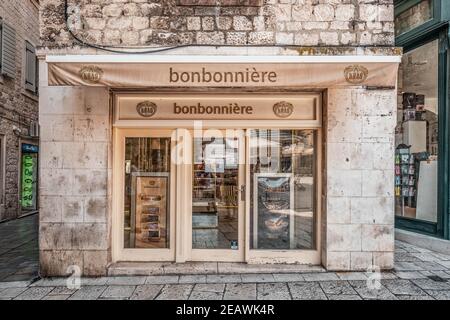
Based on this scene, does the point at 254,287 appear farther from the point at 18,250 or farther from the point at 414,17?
the point at 414,17

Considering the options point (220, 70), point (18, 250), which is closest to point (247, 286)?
point (220, 70)

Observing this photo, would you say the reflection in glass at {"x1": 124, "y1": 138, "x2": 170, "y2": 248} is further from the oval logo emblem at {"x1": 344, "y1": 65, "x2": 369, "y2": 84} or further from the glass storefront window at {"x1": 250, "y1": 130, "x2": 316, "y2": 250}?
the oval logo emblem at {"x1": 344, "y1": 65, "x2": 369, "y2": 84}

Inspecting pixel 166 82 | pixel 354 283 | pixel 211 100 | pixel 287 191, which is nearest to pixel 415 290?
pixel 354 283

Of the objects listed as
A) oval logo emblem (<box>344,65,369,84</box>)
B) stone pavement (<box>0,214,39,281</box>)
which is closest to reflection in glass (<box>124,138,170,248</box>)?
stone pavement (<box>0,214,39,281</box>)

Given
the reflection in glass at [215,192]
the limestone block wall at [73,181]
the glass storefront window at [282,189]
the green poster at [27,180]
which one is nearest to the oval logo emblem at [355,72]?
the glass storefront window at [282,189]

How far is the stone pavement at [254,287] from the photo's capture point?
14.3 ft

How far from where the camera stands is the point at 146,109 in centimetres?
536

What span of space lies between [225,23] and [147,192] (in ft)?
9.27

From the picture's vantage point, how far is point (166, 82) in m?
4.46

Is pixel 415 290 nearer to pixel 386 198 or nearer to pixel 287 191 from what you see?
pixel 386 198

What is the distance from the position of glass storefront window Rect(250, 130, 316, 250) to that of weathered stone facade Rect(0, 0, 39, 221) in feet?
25.8

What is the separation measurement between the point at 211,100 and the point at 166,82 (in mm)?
1038

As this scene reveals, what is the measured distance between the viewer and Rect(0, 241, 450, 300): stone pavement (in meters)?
4.35

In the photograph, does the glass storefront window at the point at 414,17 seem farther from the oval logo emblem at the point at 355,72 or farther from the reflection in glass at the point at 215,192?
the reflection in glass at the point at 215,192
